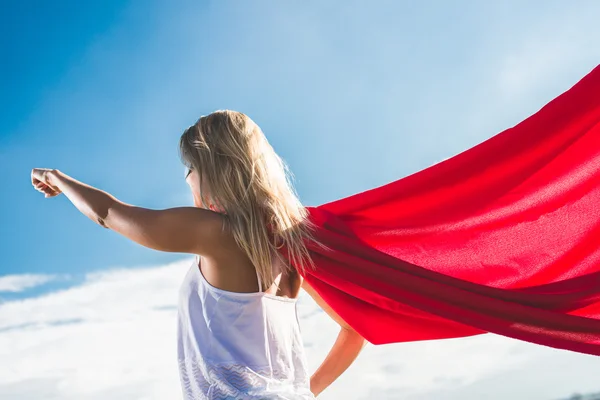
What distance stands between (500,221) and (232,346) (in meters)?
1.66

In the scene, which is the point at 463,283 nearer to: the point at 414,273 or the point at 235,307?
the point at 414,273

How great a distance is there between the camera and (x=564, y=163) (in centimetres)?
322

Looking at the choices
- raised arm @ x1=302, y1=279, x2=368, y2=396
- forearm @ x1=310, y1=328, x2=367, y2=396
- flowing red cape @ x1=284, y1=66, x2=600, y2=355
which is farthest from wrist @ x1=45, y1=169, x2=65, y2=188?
forearm @ x1=310, y1=328, x2=367, y2=396

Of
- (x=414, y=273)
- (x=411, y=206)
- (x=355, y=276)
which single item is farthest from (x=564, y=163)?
(x=355, y=276)

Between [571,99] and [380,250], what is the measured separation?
1285 mm

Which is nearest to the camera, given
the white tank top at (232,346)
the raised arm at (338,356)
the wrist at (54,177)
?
the white tank top at (232,346)

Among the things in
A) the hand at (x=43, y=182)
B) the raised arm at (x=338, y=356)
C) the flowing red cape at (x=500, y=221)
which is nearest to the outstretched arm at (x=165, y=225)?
the hand at (x=43, y=182)

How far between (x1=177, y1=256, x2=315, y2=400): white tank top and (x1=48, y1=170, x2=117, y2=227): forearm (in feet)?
1.45

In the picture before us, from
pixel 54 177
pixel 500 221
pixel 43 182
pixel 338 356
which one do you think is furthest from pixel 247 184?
pixel 500 221

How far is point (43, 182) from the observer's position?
2.88 m

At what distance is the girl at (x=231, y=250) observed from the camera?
2.30 meters

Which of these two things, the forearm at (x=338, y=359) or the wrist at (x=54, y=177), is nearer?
the wrist at (x=54, y=177)

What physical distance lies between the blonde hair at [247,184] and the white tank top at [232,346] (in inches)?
6.6

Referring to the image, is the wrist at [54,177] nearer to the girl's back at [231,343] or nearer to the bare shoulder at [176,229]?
the bare shoulder at [176,229]
